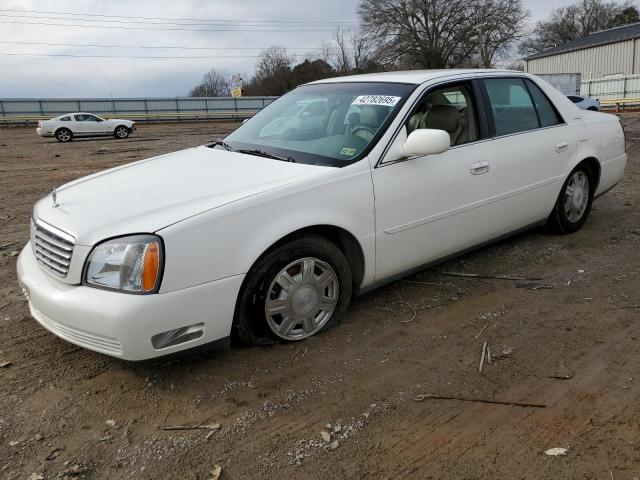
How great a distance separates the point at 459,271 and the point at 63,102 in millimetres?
40240

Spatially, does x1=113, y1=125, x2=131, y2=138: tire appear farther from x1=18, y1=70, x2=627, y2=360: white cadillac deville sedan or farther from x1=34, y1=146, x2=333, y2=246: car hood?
x1=34, y1=146, x2=333, y2=246: car hood

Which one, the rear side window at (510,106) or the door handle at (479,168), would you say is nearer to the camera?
Answer: the door handle at (479,168)

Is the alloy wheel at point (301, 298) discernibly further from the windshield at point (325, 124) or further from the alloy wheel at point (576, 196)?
the alloy wheel at point (576, 196)

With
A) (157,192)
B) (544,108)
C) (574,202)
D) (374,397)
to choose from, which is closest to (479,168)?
(544,108)

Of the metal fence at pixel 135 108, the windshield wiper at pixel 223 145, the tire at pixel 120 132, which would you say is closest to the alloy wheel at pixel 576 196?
the windshield wiper at pixel 223 145

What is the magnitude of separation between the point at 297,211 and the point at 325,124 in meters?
1.04

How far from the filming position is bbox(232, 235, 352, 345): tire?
3.05 m

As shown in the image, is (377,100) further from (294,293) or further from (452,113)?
(294,293)

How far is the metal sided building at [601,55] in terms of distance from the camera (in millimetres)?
47531

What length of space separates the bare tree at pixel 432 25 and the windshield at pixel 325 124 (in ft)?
178

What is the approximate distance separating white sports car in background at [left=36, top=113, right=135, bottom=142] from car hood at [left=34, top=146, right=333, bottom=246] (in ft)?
77.4

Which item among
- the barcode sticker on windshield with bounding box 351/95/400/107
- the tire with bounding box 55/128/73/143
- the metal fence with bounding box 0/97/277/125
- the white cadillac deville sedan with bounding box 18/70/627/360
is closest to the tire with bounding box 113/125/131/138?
the tire with bounding box 55/128/73/143

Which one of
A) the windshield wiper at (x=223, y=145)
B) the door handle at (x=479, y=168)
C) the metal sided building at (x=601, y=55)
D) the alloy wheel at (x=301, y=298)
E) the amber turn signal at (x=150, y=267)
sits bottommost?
the alloy wheel at (x=301, y=298)

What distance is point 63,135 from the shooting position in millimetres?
24797
